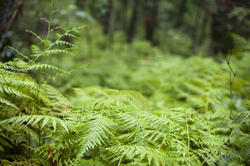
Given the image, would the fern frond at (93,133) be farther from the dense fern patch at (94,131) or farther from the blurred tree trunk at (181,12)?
the blurred tree trunk at (181,12)

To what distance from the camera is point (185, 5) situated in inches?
733

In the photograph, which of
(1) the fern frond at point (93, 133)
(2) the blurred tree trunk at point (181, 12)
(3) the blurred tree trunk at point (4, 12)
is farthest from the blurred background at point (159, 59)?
(2) the blurred tree trunk at point (181, 12)

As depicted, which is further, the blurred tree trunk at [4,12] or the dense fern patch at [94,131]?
the blurred tree trunk at [4,12]

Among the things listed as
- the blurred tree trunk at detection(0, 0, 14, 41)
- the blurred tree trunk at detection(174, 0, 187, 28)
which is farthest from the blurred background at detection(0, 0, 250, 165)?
the blurred tree trunk at detection(174, 0, 187, 28)

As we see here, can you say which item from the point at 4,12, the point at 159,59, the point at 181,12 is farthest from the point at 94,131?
the point at 181,12

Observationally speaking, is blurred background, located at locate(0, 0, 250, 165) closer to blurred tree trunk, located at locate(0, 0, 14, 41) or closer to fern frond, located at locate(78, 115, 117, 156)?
blurred tree trunk, located at locate(0, 0, 14, 41)

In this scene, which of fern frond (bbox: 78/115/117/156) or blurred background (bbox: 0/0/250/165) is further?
blurred background (bbox: 0/0/250/165)

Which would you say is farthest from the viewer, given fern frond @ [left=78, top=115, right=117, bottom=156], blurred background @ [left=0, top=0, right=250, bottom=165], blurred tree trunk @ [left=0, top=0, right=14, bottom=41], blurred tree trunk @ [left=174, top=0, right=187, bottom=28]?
blurred tree trunk @ [left=174, top=0, right=187, bottom=28]

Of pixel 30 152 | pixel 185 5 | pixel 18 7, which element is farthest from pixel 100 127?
pixel 185 5

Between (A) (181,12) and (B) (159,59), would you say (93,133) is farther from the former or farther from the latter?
(A) (181,12)

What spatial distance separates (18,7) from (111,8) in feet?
22.3

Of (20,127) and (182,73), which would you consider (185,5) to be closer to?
(182,73)

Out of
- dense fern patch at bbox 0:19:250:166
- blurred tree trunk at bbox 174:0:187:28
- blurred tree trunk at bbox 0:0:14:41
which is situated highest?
blurred tree trunk at bbox 174:0:187:28

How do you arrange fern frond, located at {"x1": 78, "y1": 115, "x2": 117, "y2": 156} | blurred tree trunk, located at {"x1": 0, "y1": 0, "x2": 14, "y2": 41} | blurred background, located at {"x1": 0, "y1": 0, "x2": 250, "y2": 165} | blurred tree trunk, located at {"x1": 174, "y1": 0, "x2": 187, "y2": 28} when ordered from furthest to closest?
1. blurred tree trunk, located at {"x1": 174, "y1": 0, "x2": 187, "y2": 28}
2. blurred tree trunk, located at {"x1": 0, "y1": 0, "x2": 14, "y2": 41}
3. blurred background, located at {"x1": 0, "y1": 0, "x2": 250, "y2": 165}
4. fern frond, located at {"x1": 78, "y1": 115, "x2": 117, "y2": 156}
